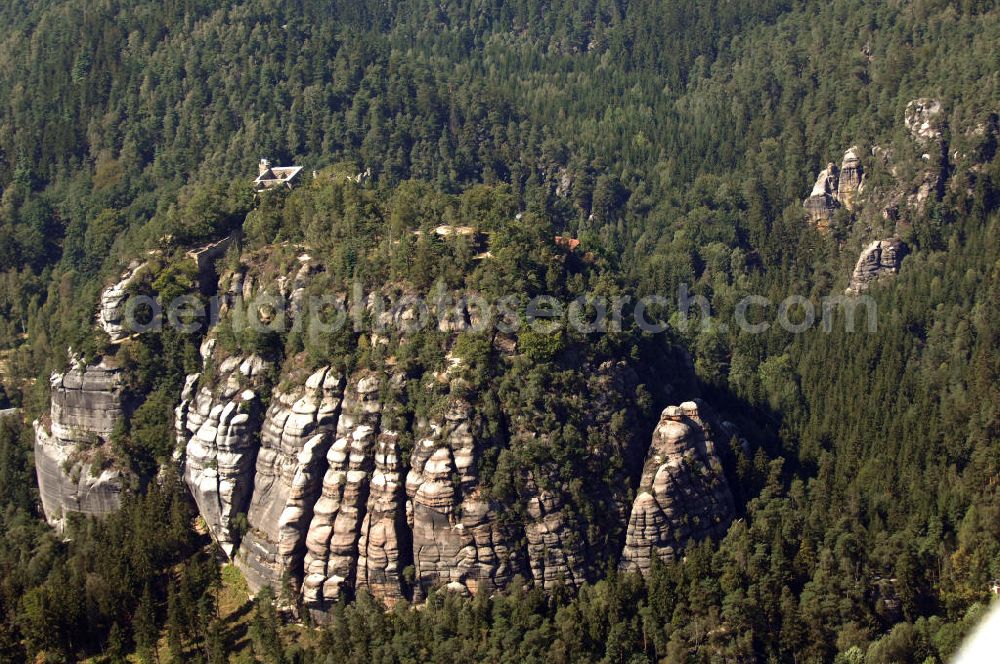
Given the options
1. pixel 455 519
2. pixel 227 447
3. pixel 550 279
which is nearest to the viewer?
pixel 455 519

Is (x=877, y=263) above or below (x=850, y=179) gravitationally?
below

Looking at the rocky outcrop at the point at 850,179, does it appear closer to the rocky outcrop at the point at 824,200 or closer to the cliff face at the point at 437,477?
the rocky outcrop at the point at 824,200

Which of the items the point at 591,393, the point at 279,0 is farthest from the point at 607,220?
the point at 591,393

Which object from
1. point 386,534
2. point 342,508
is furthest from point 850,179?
point 386,534

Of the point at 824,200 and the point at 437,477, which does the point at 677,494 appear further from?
the point at 824,200

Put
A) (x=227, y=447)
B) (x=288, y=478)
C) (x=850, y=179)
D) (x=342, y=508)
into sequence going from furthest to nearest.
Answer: (x=850, y=179) < (x=227, y=447) < (x=288, y=478) < (x=342, y=508)

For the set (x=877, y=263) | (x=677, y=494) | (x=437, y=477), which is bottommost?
(x=677, y=494)

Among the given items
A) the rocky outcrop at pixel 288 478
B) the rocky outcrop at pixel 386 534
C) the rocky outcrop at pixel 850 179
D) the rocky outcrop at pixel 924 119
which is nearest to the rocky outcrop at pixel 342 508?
the rocky outcrop at pixel 386 534
